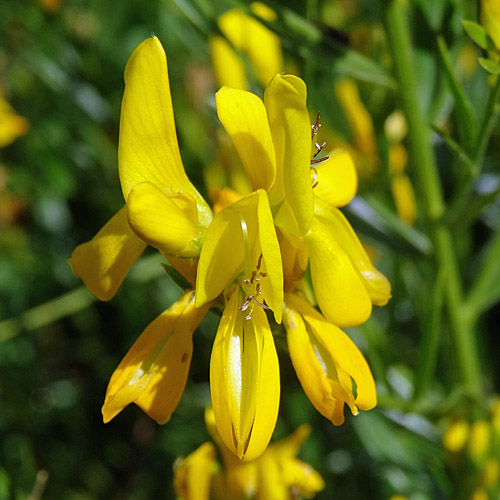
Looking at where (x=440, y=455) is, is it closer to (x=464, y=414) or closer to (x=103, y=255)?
Result: (x=464, y=414)

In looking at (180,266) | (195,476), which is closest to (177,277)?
(180,266)

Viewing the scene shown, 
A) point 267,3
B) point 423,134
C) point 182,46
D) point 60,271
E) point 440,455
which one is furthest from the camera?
point 182,46

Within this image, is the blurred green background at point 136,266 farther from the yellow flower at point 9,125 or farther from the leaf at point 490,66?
the leaf at point 490,66

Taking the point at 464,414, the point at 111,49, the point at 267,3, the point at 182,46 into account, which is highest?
the point at 267,3

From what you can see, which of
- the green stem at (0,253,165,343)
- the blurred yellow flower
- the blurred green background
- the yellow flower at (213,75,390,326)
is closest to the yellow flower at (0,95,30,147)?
the blurred green background

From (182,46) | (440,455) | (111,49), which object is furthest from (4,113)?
(440,455)

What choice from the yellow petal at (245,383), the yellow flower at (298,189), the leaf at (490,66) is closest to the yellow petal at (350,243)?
the yellow flower at (298,189)
